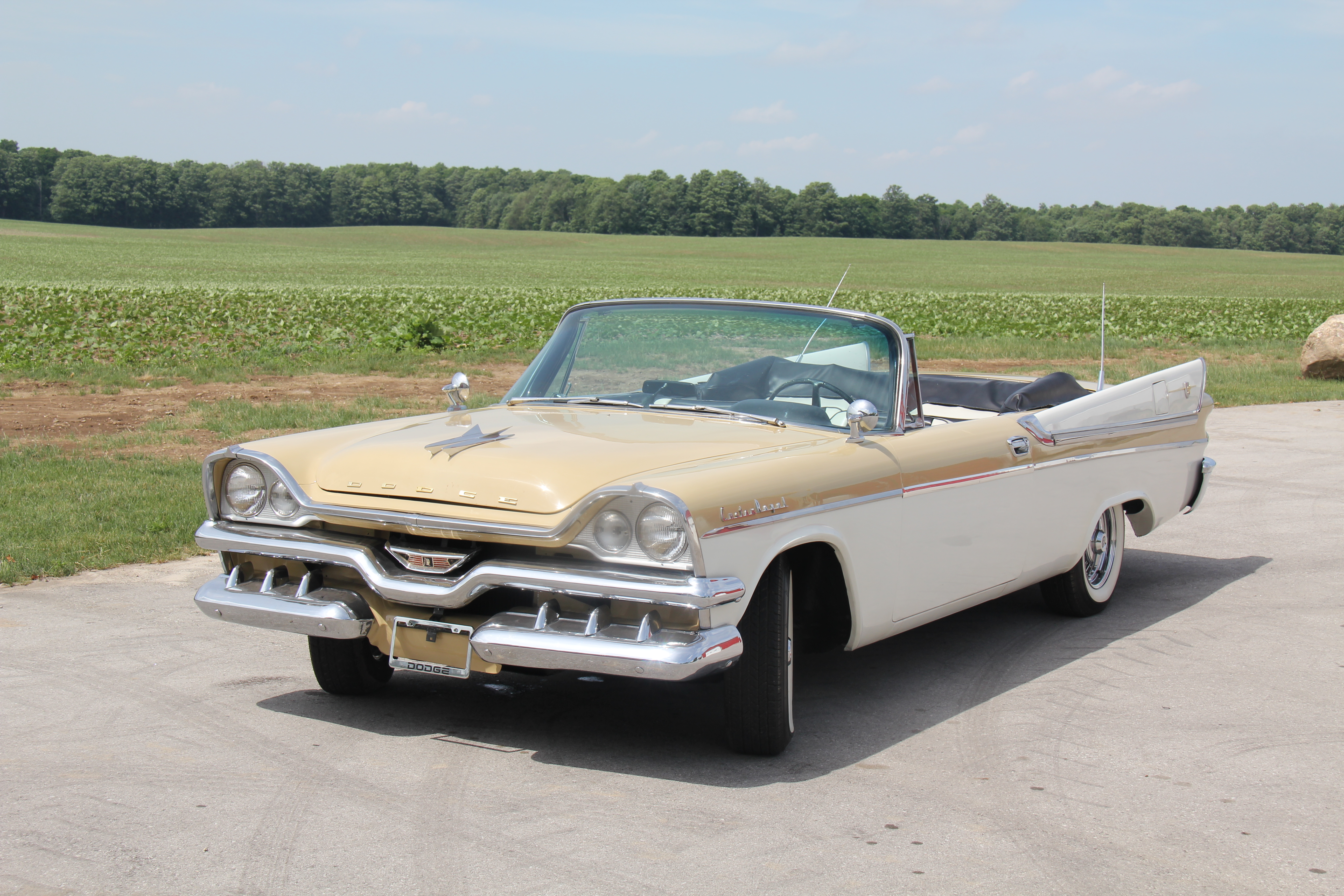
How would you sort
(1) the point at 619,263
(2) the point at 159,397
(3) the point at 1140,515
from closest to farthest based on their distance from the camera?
(3) the point at 1140,515
(2) the point at 159,397
(1) the point at 619,263

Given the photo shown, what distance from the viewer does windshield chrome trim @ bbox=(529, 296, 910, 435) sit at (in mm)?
4609

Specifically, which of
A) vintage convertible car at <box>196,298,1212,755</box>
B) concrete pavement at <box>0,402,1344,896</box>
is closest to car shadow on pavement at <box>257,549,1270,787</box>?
concrete pavement at <box>0,402,1344,896</box>

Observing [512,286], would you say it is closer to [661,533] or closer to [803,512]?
[803,512]

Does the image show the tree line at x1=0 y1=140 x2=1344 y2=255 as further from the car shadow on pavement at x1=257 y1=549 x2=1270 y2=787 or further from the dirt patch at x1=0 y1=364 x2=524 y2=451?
the car shadow on pavement at x1=257 y1=549 x2=1270 y2=787

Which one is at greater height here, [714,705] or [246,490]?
[246,490]

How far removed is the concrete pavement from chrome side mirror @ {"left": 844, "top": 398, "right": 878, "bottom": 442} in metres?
0.99

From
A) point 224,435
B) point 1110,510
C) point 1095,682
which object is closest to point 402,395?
point 224,435

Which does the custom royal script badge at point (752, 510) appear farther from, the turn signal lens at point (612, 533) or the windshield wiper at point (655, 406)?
the windshield wiper at point (655, 406)

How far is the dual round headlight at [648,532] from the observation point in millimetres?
3447

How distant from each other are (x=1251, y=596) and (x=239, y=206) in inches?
4704

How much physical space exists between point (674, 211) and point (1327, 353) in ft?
321

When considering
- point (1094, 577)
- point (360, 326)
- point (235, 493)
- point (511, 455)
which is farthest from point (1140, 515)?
point (360, 326)

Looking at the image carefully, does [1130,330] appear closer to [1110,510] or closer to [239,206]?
[1110,510]

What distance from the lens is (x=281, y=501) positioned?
4078 mm
